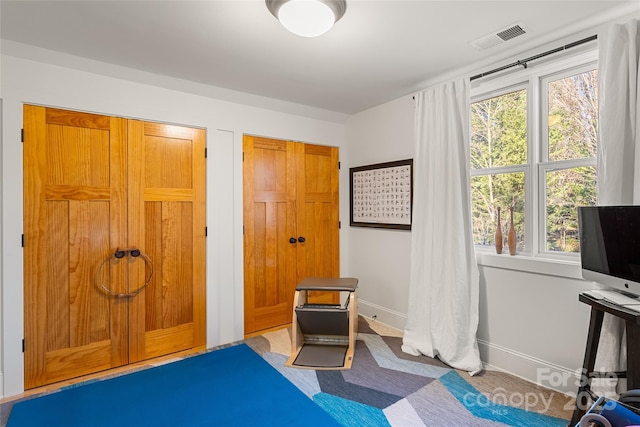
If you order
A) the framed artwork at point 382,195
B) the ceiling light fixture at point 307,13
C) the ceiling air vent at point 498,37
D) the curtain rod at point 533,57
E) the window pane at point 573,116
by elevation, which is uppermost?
the ceiling air vent at point 498,37

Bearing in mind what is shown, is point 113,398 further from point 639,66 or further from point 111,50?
point 639,66

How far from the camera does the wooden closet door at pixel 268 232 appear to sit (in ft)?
10.7

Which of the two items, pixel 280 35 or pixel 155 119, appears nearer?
pixel 280 35

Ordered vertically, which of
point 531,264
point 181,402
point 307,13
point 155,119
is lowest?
point 181,402

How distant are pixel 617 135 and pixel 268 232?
282 cm

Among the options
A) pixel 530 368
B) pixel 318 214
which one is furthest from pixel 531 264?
pixel 318 214

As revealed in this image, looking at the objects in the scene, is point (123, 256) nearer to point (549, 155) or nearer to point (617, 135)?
point (549, 155)

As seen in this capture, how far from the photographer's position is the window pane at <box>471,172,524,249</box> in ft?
8.19

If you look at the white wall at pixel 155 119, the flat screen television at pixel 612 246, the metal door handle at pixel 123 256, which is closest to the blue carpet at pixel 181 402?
the white wall at pixel 155 119

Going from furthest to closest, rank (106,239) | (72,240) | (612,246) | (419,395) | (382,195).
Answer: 1. (382,195)
2. (106,239)
3. (72,240)
4. (419,395)
5. (612,246)

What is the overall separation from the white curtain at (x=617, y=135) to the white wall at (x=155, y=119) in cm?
251

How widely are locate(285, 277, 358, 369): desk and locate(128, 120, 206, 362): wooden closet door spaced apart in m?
0.91

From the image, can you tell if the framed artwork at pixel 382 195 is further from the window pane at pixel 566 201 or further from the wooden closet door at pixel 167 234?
the wooden closet door at pixel 167 234

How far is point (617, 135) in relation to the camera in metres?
1.85
